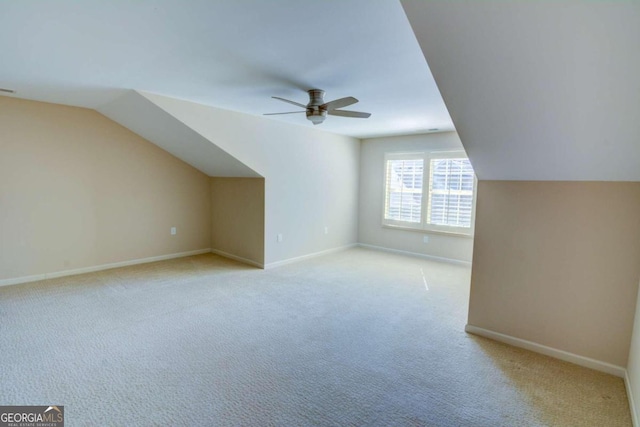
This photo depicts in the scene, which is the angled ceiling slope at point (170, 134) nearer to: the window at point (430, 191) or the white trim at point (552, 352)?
the window at point (430, 191)

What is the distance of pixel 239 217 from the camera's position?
527 cm

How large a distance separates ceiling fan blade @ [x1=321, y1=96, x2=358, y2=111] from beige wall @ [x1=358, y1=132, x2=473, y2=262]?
297 centimetres

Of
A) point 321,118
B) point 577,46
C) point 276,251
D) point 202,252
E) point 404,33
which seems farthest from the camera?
point 202,252

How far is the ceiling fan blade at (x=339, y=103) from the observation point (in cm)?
282

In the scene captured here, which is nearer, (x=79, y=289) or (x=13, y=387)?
(x=13, y=387)

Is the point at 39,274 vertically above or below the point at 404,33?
below

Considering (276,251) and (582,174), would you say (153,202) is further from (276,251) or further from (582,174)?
(582,174)

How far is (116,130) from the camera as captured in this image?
4.68 metres

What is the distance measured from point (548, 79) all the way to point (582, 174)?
117 centimetres

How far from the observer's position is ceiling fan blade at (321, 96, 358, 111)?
2818mm

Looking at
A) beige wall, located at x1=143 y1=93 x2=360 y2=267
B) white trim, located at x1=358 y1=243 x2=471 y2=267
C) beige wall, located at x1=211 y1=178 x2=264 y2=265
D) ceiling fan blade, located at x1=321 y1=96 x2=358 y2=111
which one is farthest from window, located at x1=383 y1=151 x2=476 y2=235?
ceiling fan blade, located at x1=321 y1=96 x2=358 y2=111

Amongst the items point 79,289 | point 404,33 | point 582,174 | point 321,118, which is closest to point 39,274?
point 79,289

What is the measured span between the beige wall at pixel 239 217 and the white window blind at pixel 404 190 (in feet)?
8.82

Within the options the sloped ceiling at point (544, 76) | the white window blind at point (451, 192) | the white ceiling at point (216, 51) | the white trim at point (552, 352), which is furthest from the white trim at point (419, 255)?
the sloped ceiling at point (544, 76)
